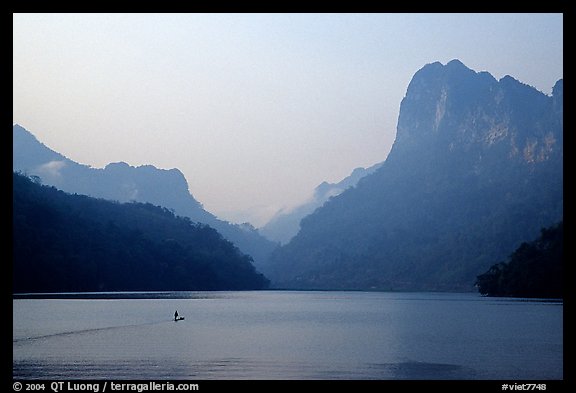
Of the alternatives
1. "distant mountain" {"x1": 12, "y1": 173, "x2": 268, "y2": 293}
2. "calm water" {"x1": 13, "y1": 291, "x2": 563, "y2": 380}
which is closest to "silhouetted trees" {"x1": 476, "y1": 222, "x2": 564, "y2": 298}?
"calm water" {"x1": 13, "y1": 291, "x2": 563, "y2": 380}

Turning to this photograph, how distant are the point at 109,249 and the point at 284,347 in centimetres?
10097

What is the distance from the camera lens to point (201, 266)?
16412 cm

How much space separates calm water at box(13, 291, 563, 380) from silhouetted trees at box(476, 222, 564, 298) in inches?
1257

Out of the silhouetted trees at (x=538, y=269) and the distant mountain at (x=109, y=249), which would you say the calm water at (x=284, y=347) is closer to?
the silhouetted trees at (x=538, y=269)

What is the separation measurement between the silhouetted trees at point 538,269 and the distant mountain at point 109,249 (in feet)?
202

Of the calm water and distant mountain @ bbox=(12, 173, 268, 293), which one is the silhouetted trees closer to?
the calm water

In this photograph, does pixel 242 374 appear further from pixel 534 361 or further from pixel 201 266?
pixel 201 266

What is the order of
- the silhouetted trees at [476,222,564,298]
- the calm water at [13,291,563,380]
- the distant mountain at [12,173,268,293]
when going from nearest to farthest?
1. the calm water at [13,291,563,380]
2. the silhouetted trees at [476,222,564,298]
3. the distant mountain at [12,173,268,293]

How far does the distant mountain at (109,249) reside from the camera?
114 meters

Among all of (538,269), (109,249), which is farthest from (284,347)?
(109,249)

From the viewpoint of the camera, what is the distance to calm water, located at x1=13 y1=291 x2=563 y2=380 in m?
31.0

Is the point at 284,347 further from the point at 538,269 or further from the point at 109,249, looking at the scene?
the point at 109,249

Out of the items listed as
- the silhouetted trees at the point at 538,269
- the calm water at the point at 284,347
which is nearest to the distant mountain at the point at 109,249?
the calm water at the point at 284,347
